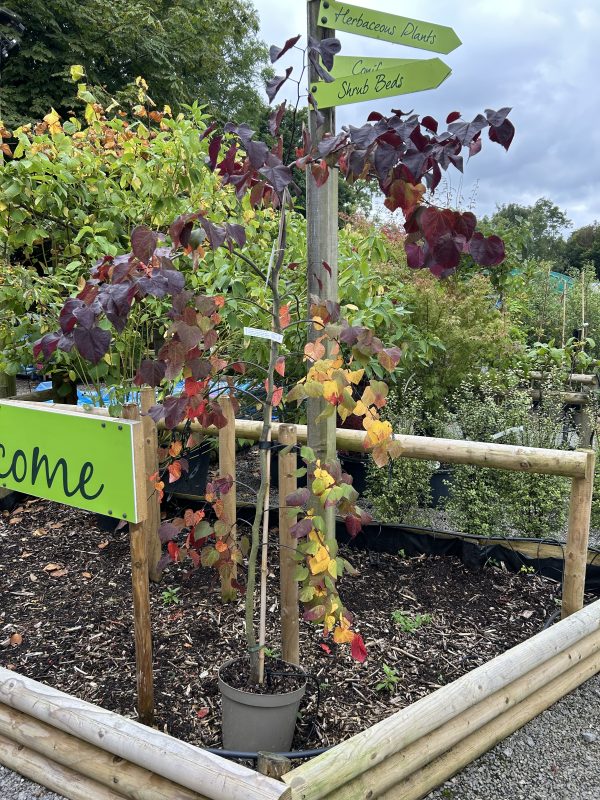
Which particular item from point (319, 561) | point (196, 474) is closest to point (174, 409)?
point (319, 561)

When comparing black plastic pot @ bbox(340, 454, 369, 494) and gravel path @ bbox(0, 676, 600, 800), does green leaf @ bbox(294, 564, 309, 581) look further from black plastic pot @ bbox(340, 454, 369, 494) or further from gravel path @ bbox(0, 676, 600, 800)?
black plastic pot @ bbox(340, 454, 369, 494)

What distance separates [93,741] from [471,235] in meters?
1.68

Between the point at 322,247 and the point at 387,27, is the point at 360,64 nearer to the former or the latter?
the point at 387,27

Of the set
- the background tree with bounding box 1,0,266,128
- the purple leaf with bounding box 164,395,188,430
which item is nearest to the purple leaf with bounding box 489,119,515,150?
the purple leaf with bounding box 164,395,188,430

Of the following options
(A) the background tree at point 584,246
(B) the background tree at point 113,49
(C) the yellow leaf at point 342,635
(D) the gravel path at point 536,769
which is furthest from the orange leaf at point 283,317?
(A) the background tree at point 584,246

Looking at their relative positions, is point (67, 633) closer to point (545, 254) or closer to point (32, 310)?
point (32, 310)

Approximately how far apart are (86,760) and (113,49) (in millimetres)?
16316

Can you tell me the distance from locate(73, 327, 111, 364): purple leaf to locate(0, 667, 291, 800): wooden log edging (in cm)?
100

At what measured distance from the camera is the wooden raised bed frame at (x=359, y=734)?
1.63 m

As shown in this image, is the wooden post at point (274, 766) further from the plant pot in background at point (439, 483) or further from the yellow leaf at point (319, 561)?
the plant pot in background at point (439, 483)

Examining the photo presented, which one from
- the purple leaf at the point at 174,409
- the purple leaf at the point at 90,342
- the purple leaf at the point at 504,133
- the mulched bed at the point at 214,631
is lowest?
the mulched bed at the point at 214,631

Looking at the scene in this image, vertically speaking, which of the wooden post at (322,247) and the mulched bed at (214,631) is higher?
the wooden post at (322,247)

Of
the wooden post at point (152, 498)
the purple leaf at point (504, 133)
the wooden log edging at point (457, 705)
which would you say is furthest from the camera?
the wooden post at point (152, 498)

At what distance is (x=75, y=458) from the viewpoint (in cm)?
203
